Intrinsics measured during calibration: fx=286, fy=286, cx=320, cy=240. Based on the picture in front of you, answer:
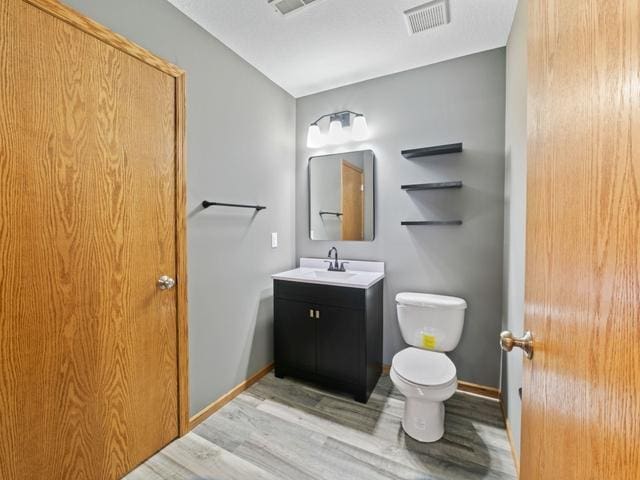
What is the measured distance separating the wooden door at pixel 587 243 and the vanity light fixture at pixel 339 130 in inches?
67.4

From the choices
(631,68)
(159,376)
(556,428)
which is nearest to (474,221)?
(556,428)

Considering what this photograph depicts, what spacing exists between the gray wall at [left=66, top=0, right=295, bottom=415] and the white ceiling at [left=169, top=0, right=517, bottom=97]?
0.16 metres

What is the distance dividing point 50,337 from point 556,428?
5.46 feet

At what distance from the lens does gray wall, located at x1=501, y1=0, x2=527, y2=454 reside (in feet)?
4.72

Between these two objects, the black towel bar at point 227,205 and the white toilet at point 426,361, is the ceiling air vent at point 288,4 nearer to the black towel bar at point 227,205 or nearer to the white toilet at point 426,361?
the black towel bar at point 227,205

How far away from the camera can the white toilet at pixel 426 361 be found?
5.15 ft

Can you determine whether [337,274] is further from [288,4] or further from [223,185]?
[288,4]

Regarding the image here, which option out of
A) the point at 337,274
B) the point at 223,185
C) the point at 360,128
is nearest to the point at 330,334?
the point at 337,274

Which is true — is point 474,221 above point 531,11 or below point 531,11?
below

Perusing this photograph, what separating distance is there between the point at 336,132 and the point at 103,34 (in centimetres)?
164

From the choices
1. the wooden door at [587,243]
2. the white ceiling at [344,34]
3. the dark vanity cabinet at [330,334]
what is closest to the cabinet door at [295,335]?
the dark vanity cabinet at [330,334]

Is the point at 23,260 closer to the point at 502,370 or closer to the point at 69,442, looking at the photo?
the point at 69,442

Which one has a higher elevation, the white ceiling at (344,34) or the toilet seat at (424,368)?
the white ceiling at (344,34)

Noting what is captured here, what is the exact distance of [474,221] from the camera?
205 centimetres
